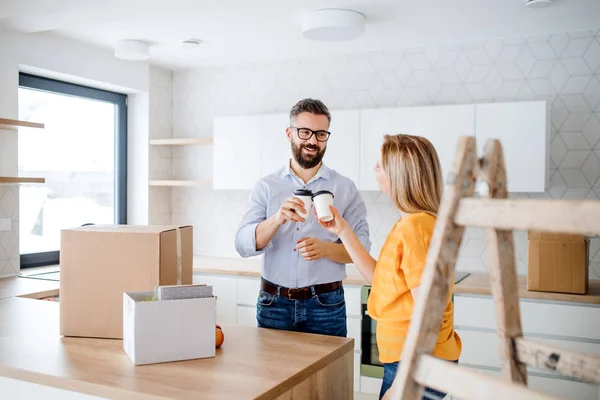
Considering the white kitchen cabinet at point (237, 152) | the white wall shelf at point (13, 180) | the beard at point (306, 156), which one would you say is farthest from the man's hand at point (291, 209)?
the white kitchen cabinet at point (237, 152)

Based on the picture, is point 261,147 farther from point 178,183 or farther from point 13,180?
point 13,180

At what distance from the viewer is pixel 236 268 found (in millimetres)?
4020

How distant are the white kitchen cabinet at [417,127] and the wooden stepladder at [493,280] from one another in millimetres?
2476

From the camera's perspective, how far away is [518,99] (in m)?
3.76

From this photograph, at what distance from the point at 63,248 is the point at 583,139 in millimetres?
3066

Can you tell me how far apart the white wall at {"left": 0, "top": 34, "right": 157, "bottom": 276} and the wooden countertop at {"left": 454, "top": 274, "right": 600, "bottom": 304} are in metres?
2.56

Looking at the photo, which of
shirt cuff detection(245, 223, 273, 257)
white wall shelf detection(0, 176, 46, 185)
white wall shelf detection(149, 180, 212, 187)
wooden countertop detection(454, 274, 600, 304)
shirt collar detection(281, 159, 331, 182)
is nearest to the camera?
shirt cuff detection(245, 223, 273, 257)

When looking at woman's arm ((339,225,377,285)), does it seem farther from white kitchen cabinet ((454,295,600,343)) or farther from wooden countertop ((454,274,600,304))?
wooden countertop ((454,274,600,304))

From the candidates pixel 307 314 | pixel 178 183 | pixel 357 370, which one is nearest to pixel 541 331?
pixel 357 370

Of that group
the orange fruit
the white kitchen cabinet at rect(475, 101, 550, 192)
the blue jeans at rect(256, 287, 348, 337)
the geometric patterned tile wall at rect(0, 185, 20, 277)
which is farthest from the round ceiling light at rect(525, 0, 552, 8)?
the geometric patterned tile wall at rect(0, 185, 20, 277)

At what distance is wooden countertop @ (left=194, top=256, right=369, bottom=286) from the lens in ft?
11.9

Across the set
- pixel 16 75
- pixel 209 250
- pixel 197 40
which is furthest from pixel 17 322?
pixel 209 250

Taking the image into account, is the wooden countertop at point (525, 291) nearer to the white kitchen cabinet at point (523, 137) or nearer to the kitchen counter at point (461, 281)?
the kitchen counter at point (461, 281)

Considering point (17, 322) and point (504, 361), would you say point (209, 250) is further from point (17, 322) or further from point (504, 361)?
point (504, 361)
